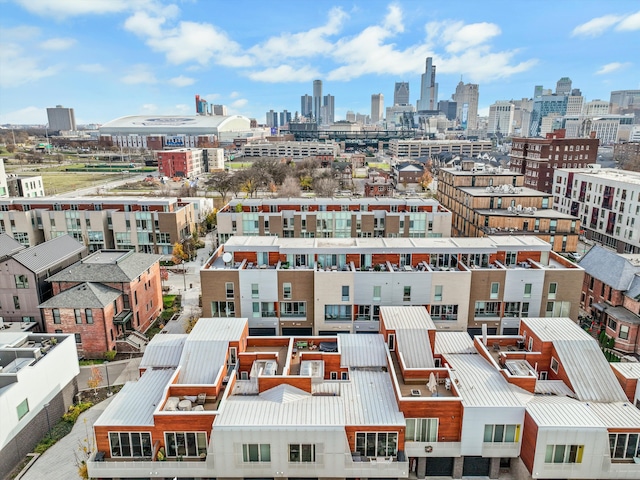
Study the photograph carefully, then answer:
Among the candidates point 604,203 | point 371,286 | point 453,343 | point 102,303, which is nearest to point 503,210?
point 604,203

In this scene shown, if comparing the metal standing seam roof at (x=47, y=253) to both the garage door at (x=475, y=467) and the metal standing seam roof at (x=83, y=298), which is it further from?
the garage door at (x=475, y=467)

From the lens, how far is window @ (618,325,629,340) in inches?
1589

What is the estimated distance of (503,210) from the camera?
68.0m

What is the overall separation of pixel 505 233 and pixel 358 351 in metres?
41.0

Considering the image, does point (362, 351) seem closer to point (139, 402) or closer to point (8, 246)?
point (139, 402)

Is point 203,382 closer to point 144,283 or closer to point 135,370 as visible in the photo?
point 135,370

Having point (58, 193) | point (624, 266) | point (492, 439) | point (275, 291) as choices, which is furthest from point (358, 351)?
point (58, 193)

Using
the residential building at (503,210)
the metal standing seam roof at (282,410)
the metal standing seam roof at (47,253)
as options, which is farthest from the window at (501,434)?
the residential building at (503,210)

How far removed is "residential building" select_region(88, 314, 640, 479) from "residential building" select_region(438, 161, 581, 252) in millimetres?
37042

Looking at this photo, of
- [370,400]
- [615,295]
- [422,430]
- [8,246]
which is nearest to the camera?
[422,430]

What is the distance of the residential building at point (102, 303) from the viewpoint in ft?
125

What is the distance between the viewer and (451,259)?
136 ft

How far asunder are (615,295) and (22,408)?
50.8 m

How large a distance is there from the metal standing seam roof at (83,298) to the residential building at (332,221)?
983 inches
